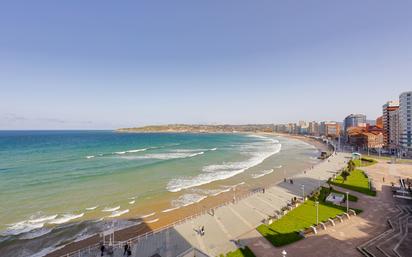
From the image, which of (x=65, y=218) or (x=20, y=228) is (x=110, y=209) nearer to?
(x=65, y=218)

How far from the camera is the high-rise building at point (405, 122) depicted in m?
63.8

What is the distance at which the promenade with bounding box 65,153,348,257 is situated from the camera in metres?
16.1

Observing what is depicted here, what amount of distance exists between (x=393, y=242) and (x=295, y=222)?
260 inches

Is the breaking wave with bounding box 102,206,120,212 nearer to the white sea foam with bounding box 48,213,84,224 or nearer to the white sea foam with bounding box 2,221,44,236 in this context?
the white sea foam with bounding box 48,213,84,224

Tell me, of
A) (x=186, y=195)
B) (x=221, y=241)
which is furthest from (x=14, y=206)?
(x=221, y=241)

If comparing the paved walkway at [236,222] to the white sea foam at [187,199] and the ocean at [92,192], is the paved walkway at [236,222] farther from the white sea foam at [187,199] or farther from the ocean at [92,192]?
the white sea foam at [187,199]

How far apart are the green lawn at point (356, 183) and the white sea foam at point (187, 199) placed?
19.5 metres

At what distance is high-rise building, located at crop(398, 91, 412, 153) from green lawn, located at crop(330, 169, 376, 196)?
38.4 meters

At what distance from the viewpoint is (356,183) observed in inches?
1310

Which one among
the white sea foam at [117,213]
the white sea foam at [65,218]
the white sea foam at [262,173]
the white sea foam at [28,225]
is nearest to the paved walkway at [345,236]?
the white sea foam at [117,213]

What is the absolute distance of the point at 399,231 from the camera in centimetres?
1814

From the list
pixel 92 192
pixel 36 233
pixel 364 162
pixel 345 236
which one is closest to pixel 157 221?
pixel 36 233

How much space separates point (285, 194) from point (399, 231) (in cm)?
1131

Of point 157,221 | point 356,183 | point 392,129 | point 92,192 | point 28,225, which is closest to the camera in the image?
point 28,225
